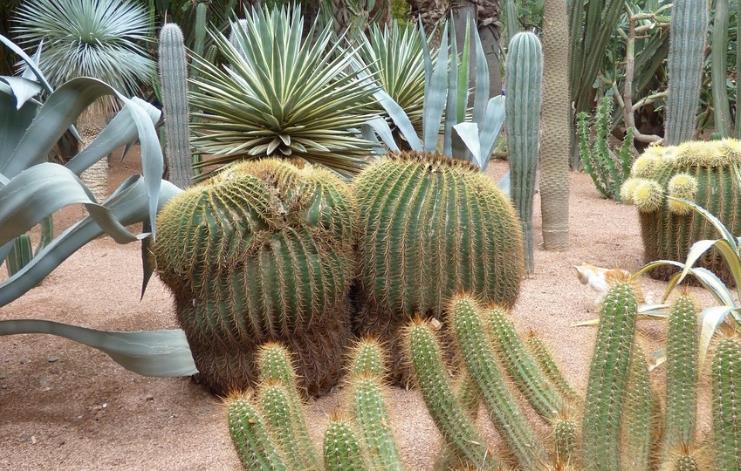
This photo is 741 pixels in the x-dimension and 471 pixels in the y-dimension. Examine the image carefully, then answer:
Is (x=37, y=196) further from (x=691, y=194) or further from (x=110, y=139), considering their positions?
(x=691, y=194)

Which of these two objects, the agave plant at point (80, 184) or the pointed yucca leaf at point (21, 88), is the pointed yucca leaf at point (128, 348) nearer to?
the agave plant at point (80, 184)

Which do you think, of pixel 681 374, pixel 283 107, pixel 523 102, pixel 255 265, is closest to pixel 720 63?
pixel 523 102

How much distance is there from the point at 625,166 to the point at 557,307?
3.63 m

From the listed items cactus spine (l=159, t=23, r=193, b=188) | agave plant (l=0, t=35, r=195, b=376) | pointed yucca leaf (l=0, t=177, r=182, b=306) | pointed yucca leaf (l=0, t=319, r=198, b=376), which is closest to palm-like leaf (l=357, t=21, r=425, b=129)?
cactus spine (l=159, t=23, r=193, b=188)

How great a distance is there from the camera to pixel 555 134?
612 centimetres

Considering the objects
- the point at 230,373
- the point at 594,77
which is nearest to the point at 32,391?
the point at 230,373

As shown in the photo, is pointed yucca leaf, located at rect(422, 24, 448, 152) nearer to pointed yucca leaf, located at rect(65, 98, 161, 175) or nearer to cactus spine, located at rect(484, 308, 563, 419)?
pointed yucca leaf, located at rect(65, 98, 161, 175)

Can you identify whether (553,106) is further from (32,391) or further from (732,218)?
(32,391)

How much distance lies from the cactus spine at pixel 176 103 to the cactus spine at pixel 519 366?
379 cm

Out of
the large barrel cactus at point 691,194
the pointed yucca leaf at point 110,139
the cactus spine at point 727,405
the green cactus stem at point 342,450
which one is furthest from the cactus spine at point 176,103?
the cactus spine at point 727,405

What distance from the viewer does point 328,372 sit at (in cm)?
337

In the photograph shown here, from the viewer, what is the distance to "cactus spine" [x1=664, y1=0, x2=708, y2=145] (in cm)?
622

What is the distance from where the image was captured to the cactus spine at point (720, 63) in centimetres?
739

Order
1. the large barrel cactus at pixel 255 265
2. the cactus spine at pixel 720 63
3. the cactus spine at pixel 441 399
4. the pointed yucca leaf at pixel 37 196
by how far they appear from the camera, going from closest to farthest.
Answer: the cactus spine at pixel 441 399 < the pointed yucca leaf at pixel 37 196 < the large barrel cactus at pixel 255 265 < the cactus spine at pixel 720 63
